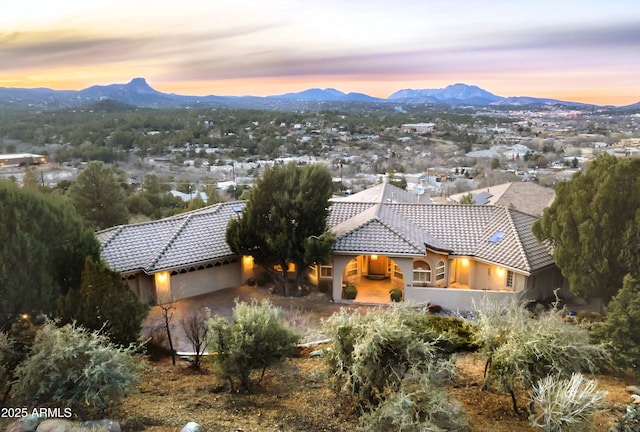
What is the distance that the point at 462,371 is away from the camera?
1511 centimetres

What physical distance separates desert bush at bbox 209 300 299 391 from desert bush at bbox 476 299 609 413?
209 inches

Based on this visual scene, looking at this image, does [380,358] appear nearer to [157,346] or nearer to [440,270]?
[157,346]

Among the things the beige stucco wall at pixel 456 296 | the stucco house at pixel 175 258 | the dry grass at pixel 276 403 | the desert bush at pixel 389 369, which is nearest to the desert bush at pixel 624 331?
the dry grass at pixel 276 403

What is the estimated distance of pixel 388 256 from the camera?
922 inches

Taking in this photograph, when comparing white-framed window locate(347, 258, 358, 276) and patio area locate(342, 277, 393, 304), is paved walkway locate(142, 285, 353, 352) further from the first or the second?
white-framed window locate(347, 258, 358, 276)

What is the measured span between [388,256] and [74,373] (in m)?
14.9

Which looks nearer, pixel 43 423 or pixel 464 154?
pixel 43 423

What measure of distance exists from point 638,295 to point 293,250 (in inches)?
528

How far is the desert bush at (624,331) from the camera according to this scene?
1442 centimetres

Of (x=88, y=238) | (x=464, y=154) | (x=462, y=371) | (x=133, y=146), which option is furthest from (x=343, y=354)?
(x=464, y=154)

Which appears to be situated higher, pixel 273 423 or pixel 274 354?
pixel 274 354

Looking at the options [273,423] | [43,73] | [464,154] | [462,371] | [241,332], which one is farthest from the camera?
[464,154]

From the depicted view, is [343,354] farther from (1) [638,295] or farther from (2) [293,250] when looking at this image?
(2) [293,250]

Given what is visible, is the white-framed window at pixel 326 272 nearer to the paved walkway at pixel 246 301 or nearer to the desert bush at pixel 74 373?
the paved walkway at pixel 246 301
